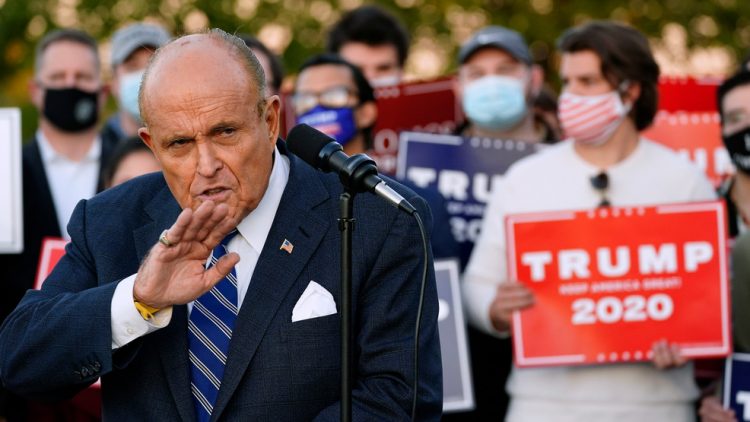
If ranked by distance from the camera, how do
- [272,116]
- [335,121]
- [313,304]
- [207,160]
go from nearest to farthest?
[207,160] → [313,304] → [272,116] → [335,121]

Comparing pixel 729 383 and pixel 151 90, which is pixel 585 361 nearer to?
pixel 729 383

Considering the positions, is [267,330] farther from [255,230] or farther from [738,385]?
[738,385]

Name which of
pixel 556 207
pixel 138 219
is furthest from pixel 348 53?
pixel 138 219

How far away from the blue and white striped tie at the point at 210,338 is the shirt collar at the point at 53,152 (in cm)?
372

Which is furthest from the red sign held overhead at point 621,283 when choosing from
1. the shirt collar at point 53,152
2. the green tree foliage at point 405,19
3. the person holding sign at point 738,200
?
the green tree foliage at point 405,19

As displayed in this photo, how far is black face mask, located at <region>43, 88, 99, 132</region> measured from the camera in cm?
720

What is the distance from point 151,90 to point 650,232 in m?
2.81

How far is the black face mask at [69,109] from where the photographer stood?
7195 millimetres

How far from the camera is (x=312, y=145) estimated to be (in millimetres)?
3275

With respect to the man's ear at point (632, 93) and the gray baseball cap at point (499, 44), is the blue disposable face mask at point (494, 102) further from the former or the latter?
the man's ear at point (632, 93)

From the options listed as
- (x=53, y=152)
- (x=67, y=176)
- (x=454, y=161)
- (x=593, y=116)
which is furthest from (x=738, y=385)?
(x=53, y=152)

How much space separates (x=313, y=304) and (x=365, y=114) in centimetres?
335

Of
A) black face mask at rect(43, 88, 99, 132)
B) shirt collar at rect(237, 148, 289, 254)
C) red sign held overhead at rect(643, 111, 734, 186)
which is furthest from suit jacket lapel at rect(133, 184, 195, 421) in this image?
red sign held overhead at rect(643, 111, 734, 186)

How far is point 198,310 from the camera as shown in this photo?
3455 mm
